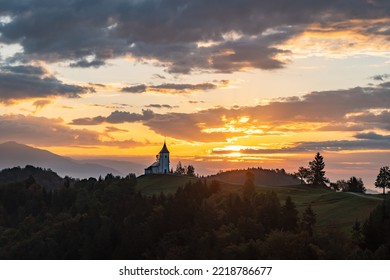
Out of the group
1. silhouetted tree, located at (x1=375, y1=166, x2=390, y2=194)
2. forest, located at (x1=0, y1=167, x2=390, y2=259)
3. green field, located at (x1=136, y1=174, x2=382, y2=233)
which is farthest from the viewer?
silhouetted tree, located at (x1=375, y1=166, x2=390, y2=194)

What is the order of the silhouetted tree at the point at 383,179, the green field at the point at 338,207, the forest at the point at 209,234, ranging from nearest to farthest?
the forest at the point at 209,234, the green field at the point at 338,207, the silhouetted tree at the point at 383,179

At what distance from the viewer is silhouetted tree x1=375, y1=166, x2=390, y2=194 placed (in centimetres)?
17912

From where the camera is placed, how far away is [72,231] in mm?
172375

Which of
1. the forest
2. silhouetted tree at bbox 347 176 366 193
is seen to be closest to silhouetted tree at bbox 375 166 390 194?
silhouetted tree at bbox 347 176 366 193

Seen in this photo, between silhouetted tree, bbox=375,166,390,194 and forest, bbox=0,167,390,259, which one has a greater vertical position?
silhouetted tree, bbox=375,166,390,194

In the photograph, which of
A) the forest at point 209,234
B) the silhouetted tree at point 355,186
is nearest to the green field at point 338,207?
the forest at point 209,234

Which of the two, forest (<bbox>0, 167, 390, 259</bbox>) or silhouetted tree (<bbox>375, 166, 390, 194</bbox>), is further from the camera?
silhouetted tree (<bbox>375, 166, 390, 194</bbox>)

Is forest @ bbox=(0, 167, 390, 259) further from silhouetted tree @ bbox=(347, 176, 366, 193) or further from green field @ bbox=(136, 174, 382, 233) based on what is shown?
silhouetted tree @ bbox=(347, 176, 366, 193)

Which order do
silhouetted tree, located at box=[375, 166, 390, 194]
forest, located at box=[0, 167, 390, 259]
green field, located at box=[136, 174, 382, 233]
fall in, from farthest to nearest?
1. silhouetted tree, located at box=[375, 166, 390, 194]
2. green field, located at box=[136, 174, 382, 233]
3. forest, located at box=[0, 167, 390, 259]

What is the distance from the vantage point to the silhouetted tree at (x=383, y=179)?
17912cm

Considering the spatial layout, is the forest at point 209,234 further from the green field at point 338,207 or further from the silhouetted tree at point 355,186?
the silhouetted tree at point 355,186

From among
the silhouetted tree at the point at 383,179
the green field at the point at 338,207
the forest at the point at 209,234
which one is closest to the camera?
the forest at the point at 209,234
